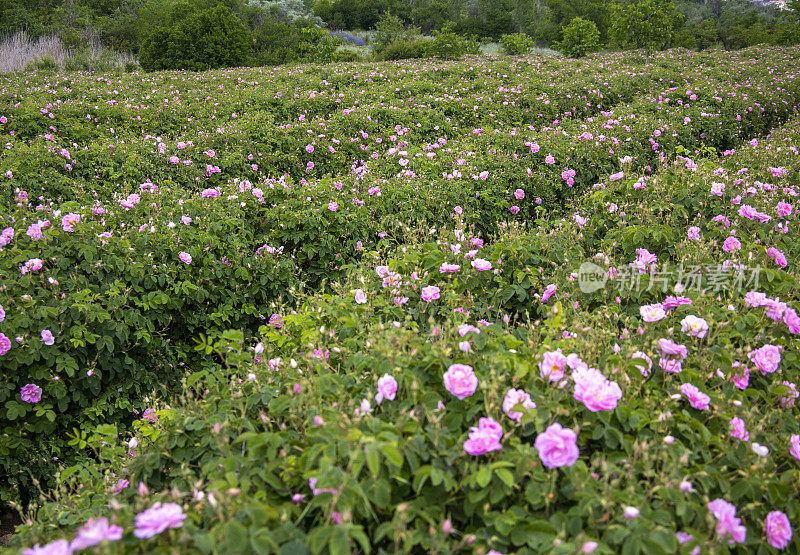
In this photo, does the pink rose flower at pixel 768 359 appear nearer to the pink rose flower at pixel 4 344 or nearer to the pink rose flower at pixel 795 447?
the pink rose flower at pixel 795 447

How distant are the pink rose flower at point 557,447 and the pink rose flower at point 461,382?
0.93ft

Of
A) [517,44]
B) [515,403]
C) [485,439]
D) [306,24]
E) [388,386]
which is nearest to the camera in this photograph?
[485,439]

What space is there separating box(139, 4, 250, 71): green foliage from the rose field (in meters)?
11.7

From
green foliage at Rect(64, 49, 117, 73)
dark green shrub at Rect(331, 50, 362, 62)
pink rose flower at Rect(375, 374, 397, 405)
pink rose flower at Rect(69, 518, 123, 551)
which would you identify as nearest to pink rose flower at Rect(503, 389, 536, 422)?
pink rose flower at Rect(375, 374, 397, 405)

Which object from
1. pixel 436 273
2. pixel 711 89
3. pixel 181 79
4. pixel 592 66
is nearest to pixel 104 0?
pixel 181 79

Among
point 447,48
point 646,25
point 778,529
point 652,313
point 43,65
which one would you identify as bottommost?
point 778,529

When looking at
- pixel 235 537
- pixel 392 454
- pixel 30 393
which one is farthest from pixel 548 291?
pixel 30 393

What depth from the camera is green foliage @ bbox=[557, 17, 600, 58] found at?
21656 millimetres

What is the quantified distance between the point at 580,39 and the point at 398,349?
2491cm

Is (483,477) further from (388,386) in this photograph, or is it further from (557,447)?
(388,386)

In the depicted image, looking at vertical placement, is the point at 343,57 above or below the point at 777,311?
above

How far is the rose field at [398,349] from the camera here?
1.39 m

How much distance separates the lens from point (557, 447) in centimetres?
138

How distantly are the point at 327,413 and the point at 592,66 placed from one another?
50.9ft
